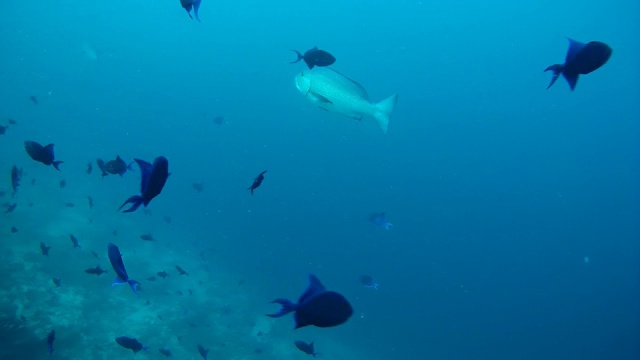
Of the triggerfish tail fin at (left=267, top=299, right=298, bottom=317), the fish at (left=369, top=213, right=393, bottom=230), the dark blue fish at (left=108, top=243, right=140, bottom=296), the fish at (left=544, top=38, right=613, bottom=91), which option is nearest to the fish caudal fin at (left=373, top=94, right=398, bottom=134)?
the fish at (left=544, top=38, right=613, bottom=91)

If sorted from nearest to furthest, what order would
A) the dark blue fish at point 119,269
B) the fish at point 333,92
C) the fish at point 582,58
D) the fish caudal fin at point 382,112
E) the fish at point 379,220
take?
the fish at point 582,58
the dark blue fish at point 119,269
the fish at point 333,92
the fish caudal fin at point 382,112
the fish at point 379,220

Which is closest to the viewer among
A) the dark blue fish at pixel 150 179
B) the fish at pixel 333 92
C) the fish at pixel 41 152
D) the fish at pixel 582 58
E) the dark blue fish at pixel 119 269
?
the dark blue fish at pixel 150 179

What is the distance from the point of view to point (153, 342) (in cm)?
1362

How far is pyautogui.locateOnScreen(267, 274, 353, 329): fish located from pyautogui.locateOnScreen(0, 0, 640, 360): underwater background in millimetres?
10443

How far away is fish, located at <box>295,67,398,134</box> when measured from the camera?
12.6 ft

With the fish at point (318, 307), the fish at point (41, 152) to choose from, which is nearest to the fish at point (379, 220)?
the fish at point (41, 152)

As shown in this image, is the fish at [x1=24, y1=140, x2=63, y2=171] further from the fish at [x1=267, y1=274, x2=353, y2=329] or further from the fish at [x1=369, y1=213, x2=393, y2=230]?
the fish at [x1=369, y1=213, x2=393, y2=230]

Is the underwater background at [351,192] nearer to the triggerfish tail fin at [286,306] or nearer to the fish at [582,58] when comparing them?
the fish at [582,58]

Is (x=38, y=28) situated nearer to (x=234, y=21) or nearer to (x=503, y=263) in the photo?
(x=234, y=21)

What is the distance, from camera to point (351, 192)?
45062 millimetres

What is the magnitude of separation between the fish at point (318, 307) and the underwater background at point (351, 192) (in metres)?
10.4

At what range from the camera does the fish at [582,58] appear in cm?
251

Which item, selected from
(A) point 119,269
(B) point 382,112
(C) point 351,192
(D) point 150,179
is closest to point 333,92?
(B) point 382,112

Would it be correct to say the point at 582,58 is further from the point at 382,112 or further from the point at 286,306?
the point at 286,306
